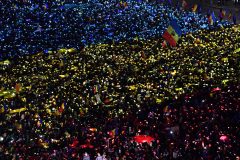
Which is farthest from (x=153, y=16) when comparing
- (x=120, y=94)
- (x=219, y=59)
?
(x=120, y=94)

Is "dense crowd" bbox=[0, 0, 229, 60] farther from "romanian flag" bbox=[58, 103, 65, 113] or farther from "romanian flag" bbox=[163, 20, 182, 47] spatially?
"romanian flag" bbox=[58, 103, 65, 113]

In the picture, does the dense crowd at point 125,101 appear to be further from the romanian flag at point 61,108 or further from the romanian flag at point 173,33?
the romanian flag at point 173,33

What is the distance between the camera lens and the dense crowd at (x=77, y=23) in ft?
69.3

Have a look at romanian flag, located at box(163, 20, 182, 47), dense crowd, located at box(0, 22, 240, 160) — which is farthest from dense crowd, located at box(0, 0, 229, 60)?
romanian flag, located at box(163, 20, 182, 47)

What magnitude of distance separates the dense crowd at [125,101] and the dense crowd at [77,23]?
3.66ft

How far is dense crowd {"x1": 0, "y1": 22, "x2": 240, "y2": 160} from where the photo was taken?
11.1 meters

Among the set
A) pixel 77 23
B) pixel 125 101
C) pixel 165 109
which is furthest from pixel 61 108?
pixel 77 23

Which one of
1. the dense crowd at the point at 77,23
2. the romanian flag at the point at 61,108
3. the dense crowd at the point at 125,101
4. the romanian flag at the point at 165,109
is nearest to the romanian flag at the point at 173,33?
the dense crowd at the point at 125,101

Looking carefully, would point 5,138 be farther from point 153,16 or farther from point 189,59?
point 153,16

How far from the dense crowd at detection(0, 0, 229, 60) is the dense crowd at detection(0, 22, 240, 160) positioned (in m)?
1.12

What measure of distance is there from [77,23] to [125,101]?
10.2m

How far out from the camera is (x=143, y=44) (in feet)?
70.2

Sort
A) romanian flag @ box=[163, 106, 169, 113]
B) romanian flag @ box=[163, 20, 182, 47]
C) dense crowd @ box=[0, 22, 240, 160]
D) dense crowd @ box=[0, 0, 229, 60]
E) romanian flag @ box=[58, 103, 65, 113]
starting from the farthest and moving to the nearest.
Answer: dense crowd @ box=[0, 0, 229, 60] < romanian flag @ box=[163, 20, 182, 47] < romanian flag @ box=[58, 103, 65, 113] < romanian flag @ box=[163, 106, 169, 113] < dense crowd @ box=[0, 22, 240, 160]

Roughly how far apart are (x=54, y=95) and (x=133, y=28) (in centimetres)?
977
